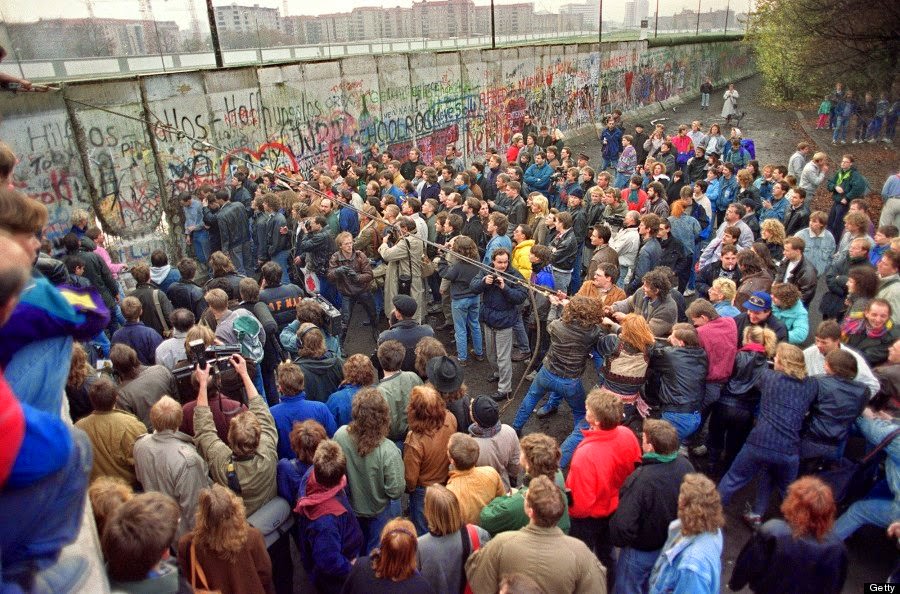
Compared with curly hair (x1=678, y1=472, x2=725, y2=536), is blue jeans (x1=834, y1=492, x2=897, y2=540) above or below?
below

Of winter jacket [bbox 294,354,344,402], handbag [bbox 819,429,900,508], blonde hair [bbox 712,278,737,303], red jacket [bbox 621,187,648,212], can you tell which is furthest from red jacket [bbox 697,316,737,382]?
Answer: red jacket [bbox 621,187,648,212]

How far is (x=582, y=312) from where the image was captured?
5.52 meters

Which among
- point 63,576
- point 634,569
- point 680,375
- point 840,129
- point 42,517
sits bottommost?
point 840,129

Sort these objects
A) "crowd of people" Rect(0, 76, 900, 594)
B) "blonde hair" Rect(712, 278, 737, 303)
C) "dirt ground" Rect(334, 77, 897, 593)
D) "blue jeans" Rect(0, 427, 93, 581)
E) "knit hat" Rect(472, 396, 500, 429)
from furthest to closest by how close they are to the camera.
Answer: "blonde hair" Rect(712, 278, 737, 303) → "dirt ground" Rect(334, 77, 897, 593) → "knit hat" Rect(472, 396, 500, 429) → "crowd of people" Rect(0, 76, 900, 594) → "blue jeans" Rect(0, 427, 93, 581)

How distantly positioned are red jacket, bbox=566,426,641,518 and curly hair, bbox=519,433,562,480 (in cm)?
40

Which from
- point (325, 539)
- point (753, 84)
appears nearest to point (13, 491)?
point (325, 539)

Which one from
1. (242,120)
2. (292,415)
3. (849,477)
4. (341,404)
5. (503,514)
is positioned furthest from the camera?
(242,120)

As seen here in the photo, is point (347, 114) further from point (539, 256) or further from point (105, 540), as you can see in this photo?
point (105, 540)

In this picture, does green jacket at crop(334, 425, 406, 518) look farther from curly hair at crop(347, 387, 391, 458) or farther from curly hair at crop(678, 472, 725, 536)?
curly hair at crop(678, 472, 725, 536)

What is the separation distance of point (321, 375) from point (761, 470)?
150 inches

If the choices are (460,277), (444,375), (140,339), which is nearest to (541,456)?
(444,375)

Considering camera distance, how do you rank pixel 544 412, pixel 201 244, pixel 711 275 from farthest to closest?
pixel 201 244
pixel 711 275
pixel 544 412

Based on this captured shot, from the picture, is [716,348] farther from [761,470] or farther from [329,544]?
[329,544]

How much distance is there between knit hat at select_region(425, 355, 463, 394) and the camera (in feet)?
15.9
